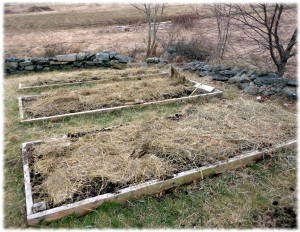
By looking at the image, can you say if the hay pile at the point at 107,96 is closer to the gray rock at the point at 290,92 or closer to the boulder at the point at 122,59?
the gray rock at the point at 290,92

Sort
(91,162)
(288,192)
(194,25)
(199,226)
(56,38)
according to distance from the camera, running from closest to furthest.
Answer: (199,226)
(288,192)
(91,162)
(194,25)
(56,38)

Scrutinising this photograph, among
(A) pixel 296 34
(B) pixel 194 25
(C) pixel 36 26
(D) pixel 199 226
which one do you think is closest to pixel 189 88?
(A) pixel 296 34

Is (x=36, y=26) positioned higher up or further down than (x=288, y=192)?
higher up

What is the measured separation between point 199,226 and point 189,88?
423 cm

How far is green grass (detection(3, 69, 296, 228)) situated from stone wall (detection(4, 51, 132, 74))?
5836mm

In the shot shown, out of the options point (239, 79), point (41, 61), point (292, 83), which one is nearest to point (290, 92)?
point (292, 83)

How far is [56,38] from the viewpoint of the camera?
52.3 ft

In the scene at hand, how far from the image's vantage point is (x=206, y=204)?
9.89ft

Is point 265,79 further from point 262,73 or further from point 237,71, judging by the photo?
point 237,71

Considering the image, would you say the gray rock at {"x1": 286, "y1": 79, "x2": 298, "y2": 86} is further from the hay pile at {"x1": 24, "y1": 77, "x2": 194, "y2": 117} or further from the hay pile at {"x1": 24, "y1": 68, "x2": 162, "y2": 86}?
the hay pile at {"x1": 24, "y1": 68, "x2": 162, "y2": 86}

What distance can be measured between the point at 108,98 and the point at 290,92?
13.0ft

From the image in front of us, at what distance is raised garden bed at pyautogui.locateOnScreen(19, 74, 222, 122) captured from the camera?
538 centimetres

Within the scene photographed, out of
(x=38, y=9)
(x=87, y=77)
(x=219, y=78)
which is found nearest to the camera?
(x=219, y=78)

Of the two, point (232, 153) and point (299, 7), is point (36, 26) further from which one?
point (232, 153)
